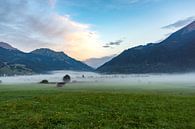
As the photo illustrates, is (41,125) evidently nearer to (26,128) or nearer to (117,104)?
(26,128)

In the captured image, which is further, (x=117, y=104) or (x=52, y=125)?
(x=117, y=104)

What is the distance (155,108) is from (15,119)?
48.5ft

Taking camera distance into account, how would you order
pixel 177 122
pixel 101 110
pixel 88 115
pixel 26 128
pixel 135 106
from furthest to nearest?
pixel 135 106
pixel 101 110
pixel 88 115
pixel 177 122
pixel 26 128

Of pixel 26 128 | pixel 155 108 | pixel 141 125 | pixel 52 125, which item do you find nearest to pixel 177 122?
pixel 141 125

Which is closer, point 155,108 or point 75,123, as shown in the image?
point 75,123

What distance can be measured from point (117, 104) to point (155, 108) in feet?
14.8

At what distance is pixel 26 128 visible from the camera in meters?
26.0

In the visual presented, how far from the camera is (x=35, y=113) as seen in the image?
105ft

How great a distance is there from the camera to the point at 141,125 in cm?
2725

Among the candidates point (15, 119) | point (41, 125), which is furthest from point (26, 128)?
point (15, 119)

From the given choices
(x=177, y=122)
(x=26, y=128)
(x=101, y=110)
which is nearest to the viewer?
(x=26, y=128)

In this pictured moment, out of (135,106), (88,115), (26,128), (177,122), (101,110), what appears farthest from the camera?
(135,106)

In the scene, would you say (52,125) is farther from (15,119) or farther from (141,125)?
(141,125)

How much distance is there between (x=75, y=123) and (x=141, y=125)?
555cm
